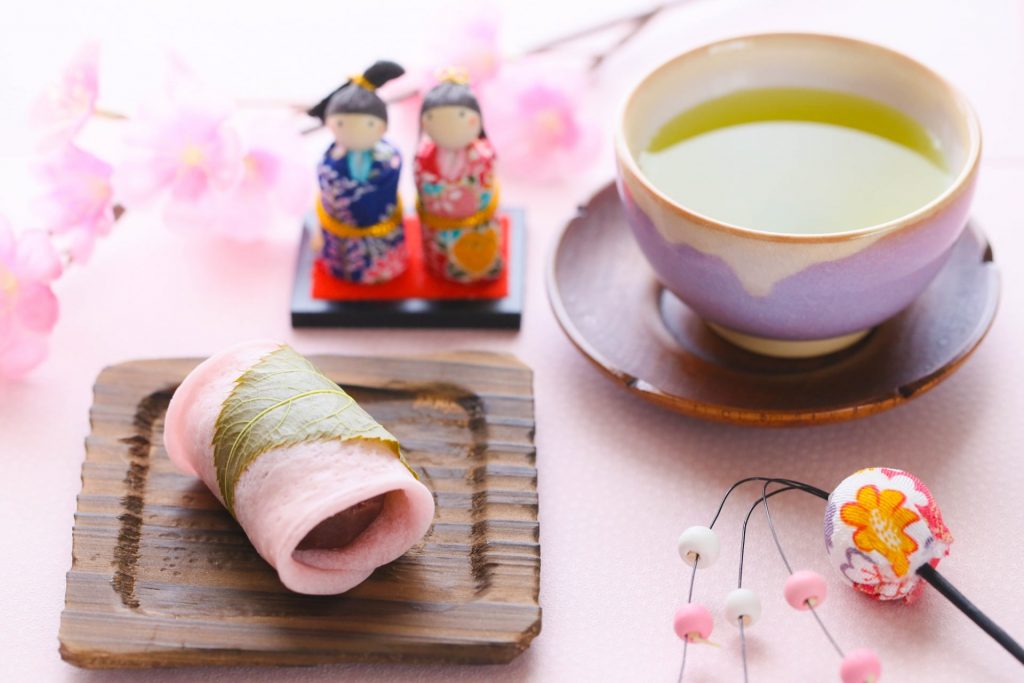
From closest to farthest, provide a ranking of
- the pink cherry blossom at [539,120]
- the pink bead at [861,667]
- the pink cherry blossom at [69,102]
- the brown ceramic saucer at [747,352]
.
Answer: the pink bead at [861,667] → the brown ceramic saucer at [747,352] → the pink cherry blossom at [69,102] → the pink cherry blossom at [539,120]

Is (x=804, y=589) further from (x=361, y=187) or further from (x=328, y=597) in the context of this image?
(x=361, y=187)

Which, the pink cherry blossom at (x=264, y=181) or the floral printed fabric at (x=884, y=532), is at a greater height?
the pink cherry blossom at (x=264, y=181)

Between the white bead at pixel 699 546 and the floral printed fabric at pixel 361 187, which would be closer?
the white bead at pixel 699 546

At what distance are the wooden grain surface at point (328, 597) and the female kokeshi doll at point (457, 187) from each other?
0.33ft

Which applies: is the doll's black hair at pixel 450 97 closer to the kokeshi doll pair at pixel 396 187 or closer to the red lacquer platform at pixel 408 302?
the kokeshi doll pair at pixel 396 187

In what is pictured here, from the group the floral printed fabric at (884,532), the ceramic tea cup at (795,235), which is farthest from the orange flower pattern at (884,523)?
the ceramic tea cup at (795,235)

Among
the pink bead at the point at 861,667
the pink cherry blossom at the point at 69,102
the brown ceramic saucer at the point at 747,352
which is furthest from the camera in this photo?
the pink cherry blossom at the point at 69,102

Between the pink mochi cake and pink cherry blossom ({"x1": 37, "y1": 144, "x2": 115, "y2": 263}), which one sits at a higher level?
pink cherry blossom ({"x1": 37, "y1": 144, "x2": 115, "y2": 263})

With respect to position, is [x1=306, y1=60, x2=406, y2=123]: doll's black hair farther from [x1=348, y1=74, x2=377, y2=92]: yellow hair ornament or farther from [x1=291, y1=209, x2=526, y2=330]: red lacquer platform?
[x1=291, y1=209, x2=526, y2=330]: red lacquer platform

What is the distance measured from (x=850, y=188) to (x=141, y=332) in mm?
547

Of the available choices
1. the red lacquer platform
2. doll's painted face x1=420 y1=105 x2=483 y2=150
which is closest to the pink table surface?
the red lacquer platform

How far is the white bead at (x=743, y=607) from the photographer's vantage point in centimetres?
67

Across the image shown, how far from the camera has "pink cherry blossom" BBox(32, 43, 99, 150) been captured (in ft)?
2.97

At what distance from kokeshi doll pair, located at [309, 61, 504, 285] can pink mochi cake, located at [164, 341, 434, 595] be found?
21cm
